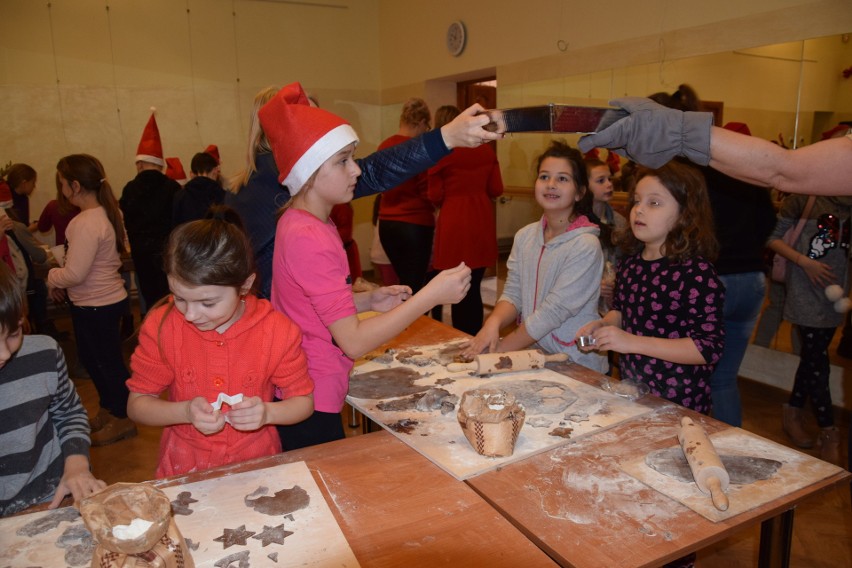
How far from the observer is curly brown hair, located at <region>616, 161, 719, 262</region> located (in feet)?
6.28

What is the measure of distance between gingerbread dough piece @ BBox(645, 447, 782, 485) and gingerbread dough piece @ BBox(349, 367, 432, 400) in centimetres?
73

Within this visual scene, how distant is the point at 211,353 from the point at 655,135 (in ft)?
4.11

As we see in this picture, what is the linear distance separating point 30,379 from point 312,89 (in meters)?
6.55

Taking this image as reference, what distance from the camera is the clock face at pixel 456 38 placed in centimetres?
591

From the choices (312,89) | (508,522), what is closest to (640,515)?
(508,522)

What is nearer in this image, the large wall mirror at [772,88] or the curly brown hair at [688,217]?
the curly brown hair at [688,217]

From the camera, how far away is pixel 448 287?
155cm

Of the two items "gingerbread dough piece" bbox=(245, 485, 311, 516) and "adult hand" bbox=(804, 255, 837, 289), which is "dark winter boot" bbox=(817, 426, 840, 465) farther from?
"gingerbread dough piece" bbox=(245, 485, 311, 516)

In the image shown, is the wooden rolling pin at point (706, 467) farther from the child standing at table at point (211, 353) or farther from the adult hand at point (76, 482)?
the adult hand at point (76, 482)

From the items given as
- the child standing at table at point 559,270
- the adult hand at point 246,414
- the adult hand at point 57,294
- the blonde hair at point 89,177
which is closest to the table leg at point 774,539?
the child standing at table at point 559,270

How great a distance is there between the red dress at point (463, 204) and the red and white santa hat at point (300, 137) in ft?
7.60

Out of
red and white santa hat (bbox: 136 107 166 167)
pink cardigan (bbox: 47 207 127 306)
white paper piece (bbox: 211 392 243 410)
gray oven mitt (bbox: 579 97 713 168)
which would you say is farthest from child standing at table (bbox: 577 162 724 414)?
red and white santa hat (bbox: 136 107 166 167)

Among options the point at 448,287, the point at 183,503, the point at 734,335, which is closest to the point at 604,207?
the point at 734,335

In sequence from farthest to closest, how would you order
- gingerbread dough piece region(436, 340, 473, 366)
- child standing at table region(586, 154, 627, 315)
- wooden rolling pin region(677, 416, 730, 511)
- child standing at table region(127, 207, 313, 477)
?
child standing at table region(586, 154, 627, 315), gingerbread dough piece region(436, 340, 473, 366), child standing at table region(127, 207, 313, 477), wooden rolling pin region(677, 416, 730, 511)
